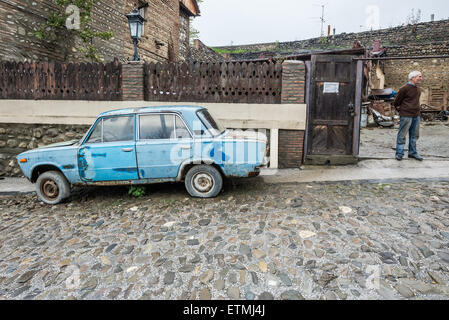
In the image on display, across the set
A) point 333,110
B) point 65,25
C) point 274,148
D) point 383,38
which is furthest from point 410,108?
point 383,38

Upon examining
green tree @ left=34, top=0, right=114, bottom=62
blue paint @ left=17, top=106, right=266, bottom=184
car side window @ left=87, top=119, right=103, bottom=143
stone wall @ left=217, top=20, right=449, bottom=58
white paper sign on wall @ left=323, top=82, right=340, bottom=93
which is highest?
stone wall @ left=217, top=20, right=449, bottom=58

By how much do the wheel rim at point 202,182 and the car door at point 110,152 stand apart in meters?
1.09

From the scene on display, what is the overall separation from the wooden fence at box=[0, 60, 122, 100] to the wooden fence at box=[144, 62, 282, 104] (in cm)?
98

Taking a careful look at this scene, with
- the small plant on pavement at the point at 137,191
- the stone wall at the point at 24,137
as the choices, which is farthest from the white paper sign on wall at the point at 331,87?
the stone wall at the point at 24,137

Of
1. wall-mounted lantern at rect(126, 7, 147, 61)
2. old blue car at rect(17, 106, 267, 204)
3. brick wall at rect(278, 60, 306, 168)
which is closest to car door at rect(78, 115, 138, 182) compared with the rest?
old blue car at rect(17, 106, 267, 204)

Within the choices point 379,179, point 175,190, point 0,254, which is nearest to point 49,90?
point 175,190

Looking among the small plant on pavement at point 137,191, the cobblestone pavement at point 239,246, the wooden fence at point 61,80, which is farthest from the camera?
the wooden fence at point 61,80

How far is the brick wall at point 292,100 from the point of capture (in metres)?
6.47

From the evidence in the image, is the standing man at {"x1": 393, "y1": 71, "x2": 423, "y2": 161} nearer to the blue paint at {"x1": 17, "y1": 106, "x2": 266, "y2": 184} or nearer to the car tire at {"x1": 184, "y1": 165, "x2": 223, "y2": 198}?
the blue paint at {"x1": 17, "y1": 106, "x2": 266, "y2": 184}

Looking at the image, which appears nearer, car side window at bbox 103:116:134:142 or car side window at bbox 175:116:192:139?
car side window at bbox 175:116:192:139

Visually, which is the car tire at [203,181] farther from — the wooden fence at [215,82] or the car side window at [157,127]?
the wooden fence at [215,82]

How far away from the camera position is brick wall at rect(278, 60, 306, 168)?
6.47 meters
